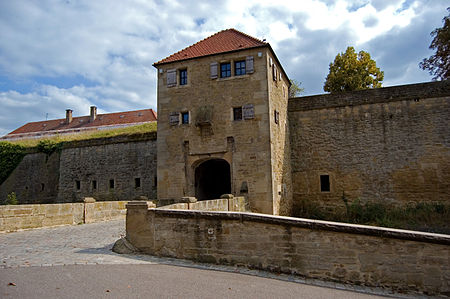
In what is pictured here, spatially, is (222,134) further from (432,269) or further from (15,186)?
(15,186)

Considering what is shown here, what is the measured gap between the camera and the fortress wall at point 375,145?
1599 centimetres

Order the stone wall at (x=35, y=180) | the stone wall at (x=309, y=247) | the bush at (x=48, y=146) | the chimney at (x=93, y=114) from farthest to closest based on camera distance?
the chimney at (x=93, y=114), the bush at (x=48, y=146), the stone wall at (x=35, y=180), the stone wall at (x=309, y=247)

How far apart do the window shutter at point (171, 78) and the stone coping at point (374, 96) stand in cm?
657

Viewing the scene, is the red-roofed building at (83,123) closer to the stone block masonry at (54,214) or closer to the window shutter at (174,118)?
the window shutter at (174,118)

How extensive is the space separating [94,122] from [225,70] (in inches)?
1280

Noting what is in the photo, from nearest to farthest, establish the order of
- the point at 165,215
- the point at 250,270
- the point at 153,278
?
the point at 153,278
the point at 250,270
the point at 165,215

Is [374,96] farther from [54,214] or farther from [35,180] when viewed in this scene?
[35,180]

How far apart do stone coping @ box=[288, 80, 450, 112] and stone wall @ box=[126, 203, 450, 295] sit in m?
12.6

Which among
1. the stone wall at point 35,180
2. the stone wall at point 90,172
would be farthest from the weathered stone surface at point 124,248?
the stone wall at point 35,180

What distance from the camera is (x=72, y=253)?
714cm

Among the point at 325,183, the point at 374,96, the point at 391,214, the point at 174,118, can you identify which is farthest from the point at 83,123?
the point at 391,214

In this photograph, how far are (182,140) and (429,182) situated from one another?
12.1 metres

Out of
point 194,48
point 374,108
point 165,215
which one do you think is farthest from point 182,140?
point 374,108

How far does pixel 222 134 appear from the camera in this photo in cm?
1525
